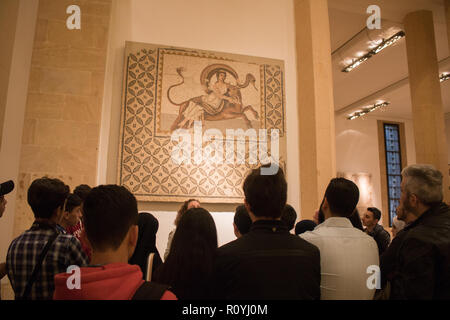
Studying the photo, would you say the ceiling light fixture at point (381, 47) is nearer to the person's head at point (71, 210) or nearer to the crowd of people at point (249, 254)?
the crowd of people at point (249, 254)

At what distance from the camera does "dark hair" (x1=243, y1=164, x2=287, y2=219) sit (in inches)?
73.8

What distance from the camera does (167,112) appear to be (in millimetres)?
5539

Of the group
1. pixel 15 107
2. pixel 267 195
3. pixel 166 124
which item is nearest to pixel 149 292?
pixel 267 195

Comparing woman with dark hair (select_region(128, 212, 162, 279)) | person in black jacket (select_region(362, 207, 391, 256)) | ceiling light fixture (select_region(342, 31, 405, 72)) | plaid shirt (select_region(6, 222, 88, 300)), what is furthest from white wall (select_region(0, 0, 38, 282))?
ceiling light fixture (select_region(342, 31, 405, 72))

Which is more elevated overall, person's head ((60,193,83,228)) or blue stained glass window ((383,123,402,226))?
blue stained glass window ((383,123,402,226))

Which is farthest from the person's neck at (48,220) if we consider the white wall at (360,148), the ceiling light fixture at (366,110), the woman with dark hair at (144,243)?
the ceiling light fixture at (366,110)

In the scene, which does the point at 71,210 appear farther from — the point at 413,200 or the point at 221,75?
the point at 221,75

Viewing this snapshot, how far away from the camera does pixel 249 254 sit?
1.70 meters

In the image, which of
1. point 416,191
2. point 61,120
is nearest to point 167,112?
point 61,120

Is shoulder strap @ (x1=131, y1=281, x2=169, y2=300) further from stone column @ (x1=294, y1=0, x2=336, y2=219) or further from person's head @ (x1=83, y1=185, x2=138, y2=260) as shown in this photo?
stone column @ (x1=294, y1=0, x2=336, y2=219)

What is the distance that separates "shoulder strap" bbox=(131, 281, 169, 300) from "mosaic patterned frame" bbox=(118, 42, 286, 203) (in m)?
4.01

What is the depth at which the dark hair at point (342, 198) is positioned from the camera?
2272 mm

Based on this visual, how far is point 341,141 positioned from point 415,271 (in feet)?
53.6
